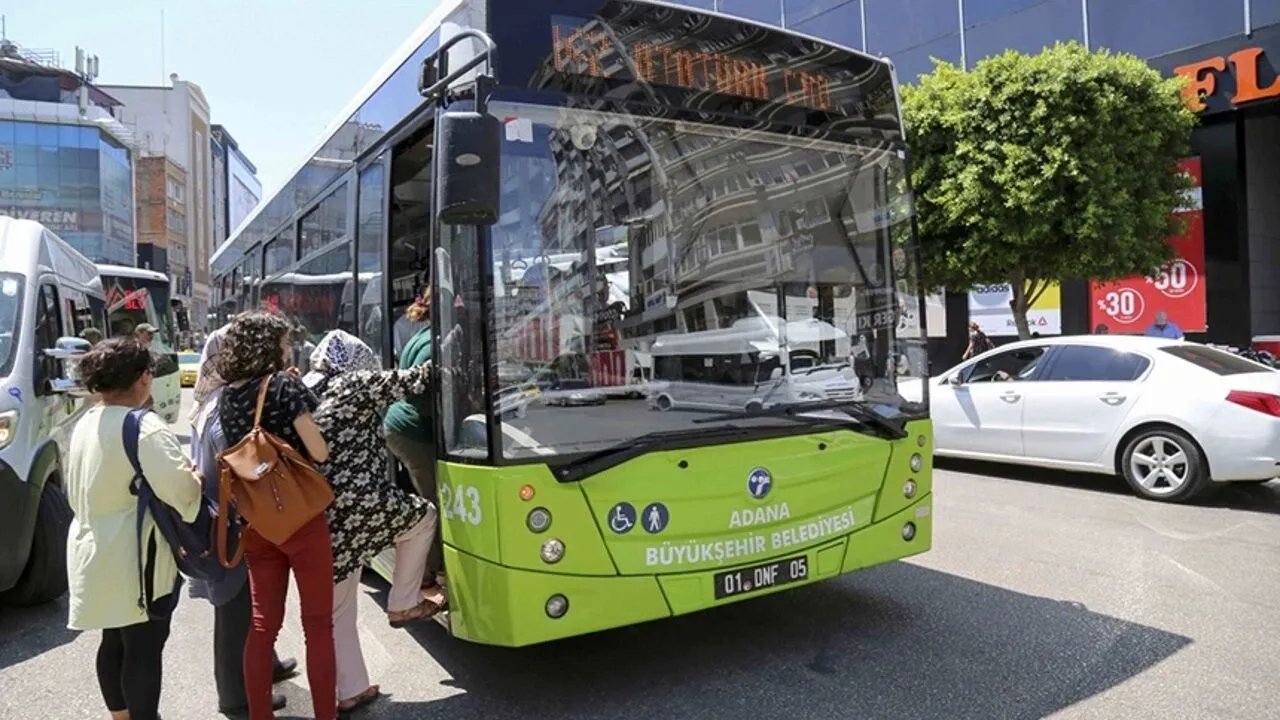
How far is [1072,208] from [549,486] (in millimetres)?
11989

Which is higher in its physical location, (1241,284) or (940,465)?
(1241,284)

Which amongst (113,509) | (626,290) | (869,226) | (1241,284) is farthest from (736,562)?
(1241,284)

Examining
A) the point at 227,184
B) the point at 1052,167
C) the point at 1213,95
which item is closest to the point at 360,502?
the point at 1052,167

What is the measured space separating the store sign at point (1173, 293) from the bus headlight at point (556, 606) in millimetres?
15872

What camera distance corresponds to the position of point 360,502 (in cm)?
364

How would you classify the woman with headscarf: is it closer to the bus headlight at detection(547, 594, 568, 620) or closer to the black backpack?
the black backpack

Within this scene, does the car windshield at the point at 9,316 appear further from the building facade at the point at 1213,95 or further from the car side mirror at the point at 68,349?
the building facade at the point at 1213,95

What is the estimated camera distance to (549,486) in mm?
3510

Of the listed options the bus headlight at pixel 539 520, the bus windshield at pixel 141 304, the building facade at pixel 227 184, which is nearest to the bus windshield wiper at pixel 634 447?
the bus headlight at pixel 539 520

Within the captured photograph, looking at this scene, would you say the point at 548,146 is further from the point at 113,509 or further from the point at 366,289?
the point at 113,509

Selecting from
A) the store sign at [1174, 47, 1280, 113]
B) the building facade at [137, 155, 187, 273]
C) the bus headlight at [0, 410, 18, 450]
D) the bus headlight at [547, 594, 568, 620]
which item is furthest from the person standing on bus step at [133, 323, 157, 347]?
the building facade at [137, 155, 187, 273]

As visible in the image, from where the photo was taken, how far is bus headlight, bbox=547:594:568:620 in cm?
353

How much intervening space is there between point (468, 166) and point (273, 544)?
1.62 metres

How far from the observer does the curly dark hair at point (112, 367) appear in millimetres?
3219
